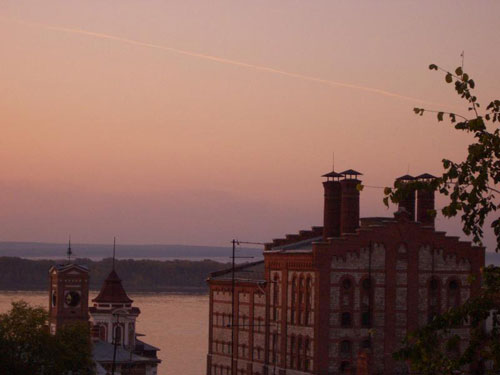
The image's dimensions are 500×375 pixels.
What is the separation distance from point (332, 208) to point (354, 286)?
6.02 m

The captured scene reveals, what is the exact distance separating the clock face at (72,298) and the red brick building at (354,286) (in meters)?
17.1

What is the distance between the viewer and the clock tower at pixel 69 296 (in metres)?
89.0

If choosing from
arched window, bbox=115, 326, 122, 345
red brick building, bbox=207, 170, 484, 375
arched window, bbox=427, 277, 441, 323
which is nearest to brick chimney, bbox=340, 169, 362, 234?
red brick building, bbox=207, 170, 484, 375

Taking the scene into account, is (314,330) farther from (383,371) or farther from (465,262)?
(465,262)

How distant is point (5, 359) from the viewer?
206 feet

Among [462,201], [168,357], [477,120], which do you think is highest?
[477,120]

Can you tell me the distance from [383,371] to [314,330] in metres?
5.09

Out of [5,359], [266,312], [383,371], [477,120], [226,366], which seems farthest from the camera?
[226,366]

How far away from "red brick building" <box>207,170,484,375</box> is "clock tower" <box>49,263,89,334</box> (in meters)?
16.6

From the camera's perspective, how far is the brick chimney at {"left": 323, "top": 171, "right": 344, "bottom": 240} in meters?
76.3

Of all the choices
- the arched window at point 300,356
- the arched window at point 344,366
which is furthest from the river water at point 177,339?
the arched window at point 344,366

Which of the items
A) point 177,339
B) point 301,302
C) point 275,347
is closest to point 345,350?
point 301,302

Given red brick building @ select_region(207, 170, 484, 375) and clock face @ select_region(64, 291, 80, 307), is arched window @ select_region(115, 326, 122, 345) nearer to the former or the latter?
clock face @ select_region(64, 291, 80, 307)

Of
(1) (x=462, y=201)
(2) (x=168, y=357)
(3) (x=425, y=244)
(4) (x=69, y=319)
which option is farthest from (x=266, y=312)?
(1) (x=462, y=201)
